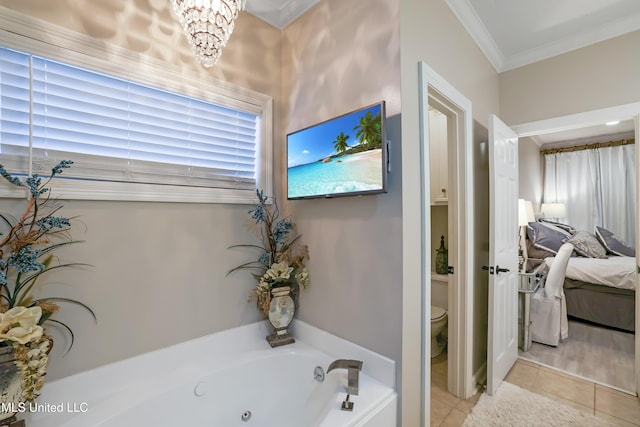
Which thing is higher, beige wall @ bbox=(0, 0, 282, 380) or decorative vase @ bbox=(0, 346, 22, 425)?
beige wall @ bbox=(0, 0, 282, 380)

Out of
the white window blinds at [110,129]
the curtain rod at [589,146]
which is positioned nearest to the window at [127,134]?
the white window blinds at [110,129]

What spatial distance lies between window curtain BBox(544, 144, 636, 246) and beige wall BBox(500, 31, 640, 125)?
4094 millimetres

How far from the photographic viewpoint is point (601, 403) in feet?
6.35

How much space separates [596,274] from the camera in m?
3.22

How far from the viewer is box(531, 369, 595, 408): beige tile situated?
2.00m

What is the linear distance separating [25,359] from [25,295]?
30 cm

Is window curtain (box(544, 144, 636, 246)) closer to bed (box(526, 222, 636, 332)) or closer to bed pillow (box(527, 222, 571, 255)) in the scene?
bed (box(526, 222, 636, 332))

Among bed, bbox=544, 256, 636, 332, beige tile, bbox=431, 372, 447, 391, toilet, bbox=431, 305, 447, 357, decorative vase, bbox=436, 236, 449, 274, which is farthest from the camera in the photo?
bed, bbox=544, 256, 636, 332

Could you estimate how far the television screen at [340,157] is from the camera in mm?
1343

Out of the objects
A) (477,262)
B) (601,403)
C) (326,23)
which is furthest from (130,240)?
(601,403)

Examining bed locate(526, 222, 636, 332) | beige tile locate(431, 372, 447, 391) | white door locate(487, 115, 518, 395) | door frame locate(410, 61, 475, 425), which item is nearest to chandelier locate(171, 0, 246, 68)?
door frame locate(410, 61, 475, 425)

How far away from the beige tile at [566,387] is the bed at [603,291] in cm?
155

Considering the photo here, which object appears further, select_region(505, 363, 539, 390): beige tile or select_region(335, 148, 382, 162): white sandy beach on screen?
select_region(505, 363, 539, 390): beige tile

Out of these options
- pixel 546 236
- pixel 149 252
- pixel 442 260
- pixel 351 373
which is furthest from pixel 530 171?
pixel 149 252
